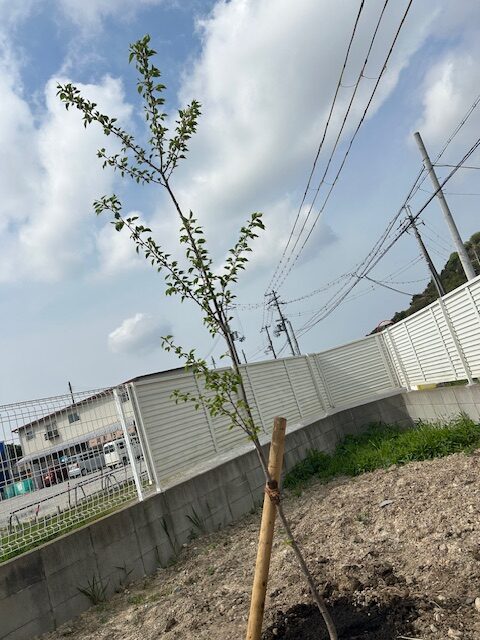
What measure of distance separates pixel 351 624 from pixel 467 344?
564cm

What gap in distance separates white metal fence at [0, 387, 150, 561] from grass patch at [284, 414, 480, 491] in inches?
105

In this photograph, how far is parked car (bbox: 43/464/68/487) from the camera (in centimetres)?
468

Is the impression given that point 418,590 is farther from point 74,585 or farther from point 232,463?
point 232,463

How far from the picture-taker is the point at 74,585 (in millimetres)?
4289

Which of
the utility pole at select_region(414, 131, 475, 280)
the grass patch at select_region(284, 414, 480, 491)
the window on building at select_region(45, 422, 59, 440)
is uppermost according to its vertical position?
the utility pole at select_region(414, 131, 475, 280)

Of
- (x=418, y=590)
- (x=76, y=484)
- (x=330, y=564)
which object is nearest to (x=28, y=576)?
(x=76, y=484)

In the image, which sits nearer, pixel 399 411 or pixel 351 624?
pixel 351 624

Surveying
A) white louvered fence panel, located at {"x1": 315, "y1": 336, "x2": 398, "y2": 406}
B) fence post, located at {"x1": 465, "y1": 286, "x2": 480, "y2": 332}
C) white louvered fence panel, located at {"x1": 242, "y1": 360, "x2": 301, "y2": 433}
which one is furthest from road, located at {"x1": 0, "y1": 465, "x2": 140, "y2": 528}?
white louvered fence panel, located at {"x1": 315, "y1": 336, "x2": 398, "y2": 406}

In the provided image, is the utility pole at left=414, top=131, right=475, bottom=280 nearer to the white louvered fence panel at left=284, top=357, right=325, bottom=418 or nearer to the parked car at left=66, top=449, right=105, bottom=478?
the white louvered fence panel at left=284, top=357, right=325, bottom=418

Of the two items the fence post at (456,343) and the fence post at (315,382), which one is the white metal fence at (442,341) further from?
the fence post at (315,382)

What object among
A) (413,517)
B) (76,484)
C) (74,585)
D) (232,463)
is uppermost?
(76,484)

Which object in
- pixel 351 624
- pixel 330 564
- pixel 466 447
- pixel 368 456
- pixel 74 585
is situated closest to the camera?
pixel 351 624

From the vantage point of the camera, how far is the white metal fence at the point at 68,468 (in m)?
4.32

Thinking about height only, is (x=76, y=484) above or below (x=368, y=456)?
above
